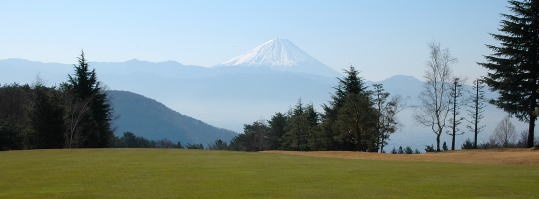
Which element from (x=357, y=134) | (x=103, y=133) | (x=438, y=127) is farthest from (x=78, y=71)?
(x=438, y=127)

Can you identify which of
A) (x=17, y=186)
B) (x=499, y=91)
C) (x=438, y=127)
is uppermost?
(x=499, y=91)

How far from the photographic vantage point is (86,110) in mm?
61656

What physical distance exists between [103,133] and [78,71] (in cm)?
897

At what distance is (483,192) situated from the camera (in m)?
15.4

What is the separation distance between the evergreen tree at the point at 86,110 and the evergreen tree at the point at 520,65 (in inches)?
1684

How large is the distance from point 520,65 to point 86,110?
152 feet

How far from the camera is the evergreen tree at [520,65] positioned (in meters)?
38.7

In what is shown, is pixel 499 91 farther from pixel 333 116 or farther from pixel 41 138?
pixel 41 138

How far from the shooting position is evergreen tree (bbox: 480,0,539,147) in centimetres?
3872

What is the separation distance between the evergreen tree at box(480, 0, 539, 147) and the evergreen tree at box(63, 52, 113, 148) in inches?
1684

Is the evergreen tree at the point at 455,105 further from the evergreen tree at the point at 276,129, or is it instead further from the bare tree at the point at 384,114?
the evergreen tree at the point at 276,129

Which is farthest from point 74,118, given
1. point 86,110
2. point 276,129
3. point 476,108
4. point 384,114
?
point 476,108

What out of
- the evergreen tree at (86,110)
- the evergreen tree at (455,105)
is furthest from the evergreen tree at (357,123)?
the evergreen tree at (86,110)

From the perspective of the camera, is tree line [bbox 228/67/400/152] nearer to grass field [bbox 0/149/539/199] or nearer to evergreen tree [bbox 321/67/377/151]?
evergreen tree [bbox 321/67/377/151]
